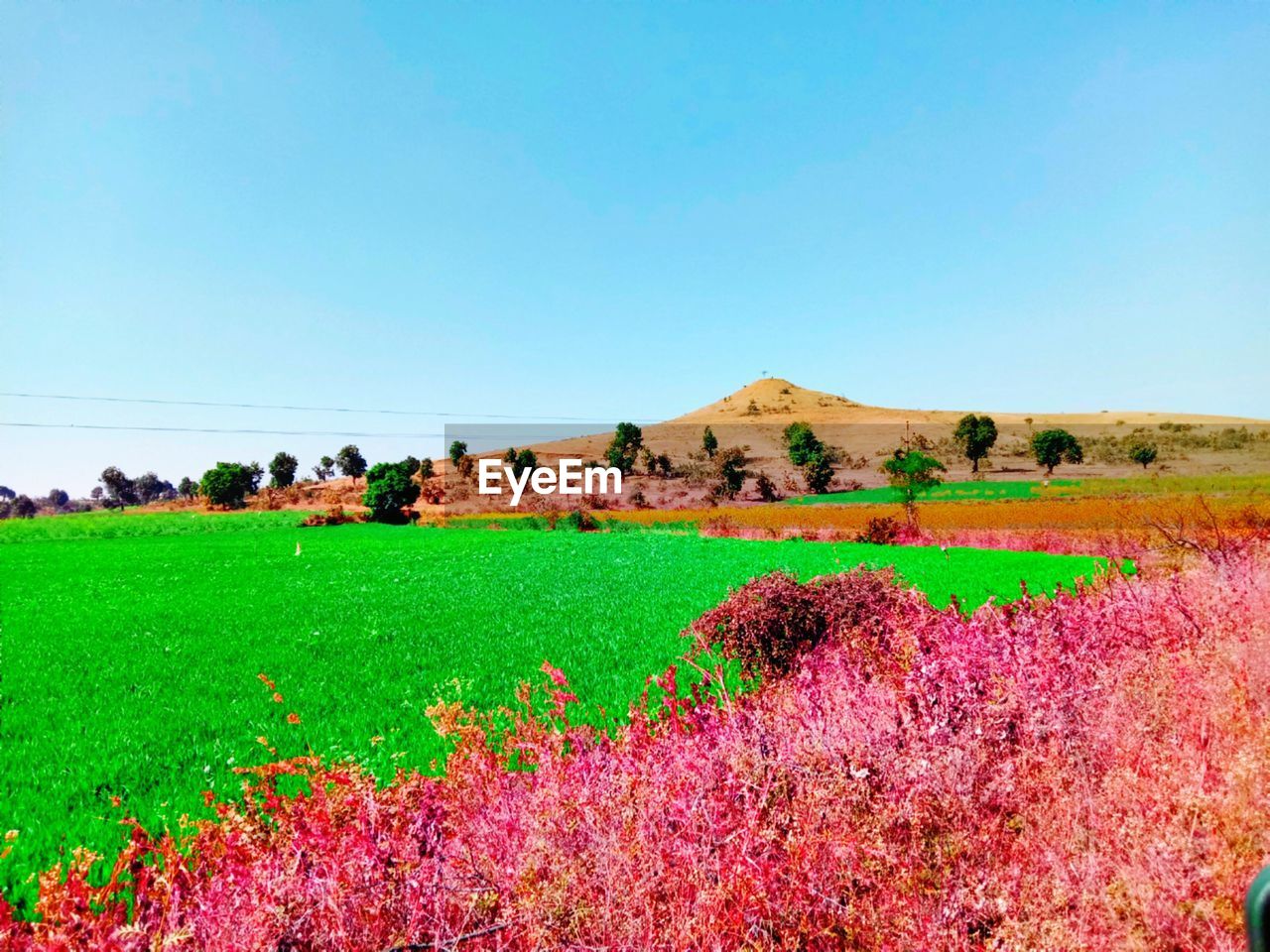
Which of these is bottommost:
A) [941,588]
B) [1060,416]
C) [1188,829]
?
[941,588]

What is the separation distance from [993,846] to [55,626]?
54.4 feet

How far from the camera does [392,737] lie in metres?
5.79

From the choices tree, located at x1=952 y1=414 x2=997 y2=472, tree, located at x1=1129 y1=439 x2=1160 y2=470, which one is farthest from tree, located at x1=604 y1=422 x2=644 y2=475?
tree, located at x1=1129 y1=439 x2=1160 y2=470

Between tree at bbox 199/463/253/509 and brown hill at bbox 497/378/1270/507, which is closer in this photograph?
brown hill at bbox 497/378/1270/507

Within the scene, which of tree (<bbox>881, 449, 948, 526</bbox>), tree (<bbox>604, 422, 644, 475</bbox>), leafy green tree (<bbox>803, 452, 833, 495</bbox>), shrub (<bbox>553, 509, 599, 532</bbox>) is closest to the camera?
tree (<bbox>881, 449, 948, 526</bbox>)

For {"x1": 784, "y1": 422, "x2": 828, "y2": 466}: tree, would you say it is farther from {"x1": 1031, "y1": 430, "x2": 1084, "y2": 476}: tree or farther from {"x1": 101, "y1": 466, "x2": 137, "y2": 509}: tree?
{"x1": 101, "y1": 466, "x2": 137, "y2": 509}: tree

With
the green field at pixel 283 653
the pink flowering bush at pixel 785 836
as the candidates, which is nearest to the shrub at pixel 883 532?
the green field at pixel 283 653

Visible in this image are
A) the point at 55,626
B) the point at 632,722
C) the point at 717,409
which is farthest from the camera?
the point at 717,409

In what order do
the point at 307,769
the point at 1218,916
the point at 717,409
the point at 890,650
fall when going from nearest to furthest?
1. the point at 1218,916
2. the point at 307,769
3. the point at 890,650
4. the point at 717,409

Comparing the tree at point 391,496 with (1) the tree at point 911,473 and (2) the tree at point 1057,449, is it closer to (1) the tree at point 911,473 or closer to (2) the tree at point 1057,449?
(1) the tree at point 911,473

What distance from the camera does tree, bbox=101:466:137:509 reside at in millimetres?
131375

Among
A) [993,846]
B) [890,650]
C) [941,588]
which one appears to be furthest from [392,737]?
[941,588]

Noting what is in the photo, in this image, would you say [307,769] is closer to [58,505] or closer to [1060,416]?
[1060,416]

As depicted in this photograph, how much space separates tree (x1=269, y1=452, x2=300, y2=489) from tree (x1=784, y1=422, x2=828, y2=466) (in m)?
103
